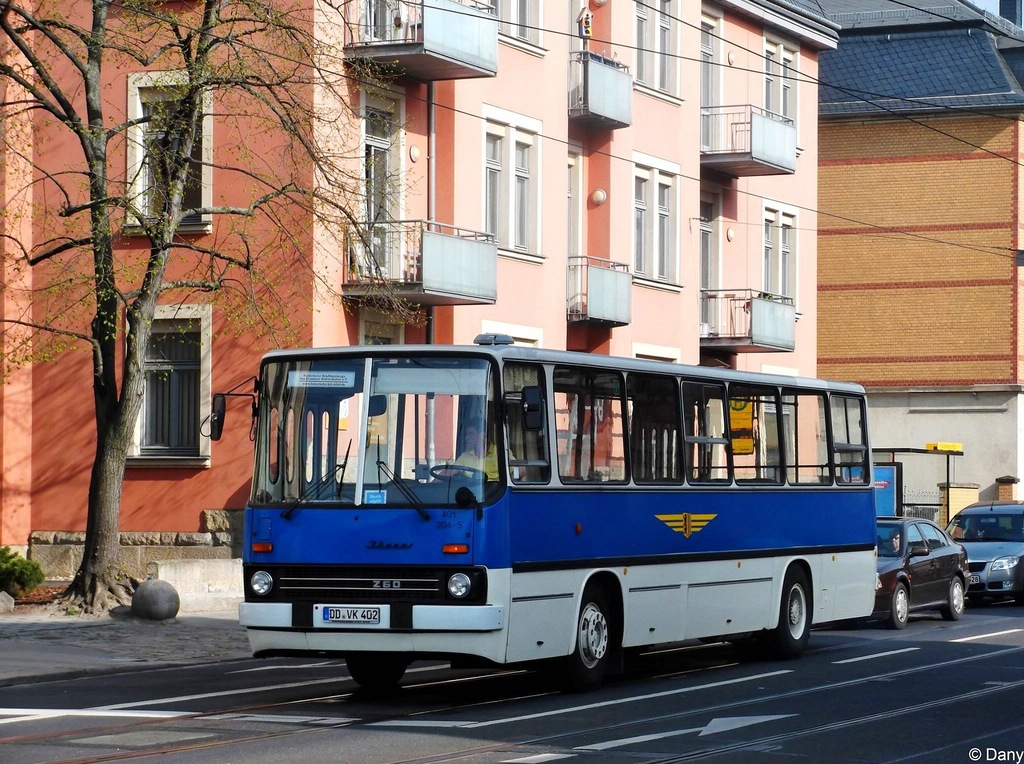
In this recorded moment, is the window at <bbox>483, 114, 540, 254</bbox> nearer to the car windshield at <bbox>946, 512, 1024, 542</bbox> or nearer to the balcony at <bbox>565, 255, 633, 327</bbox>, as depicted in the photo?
the balcony at <bbox>565, 255, 633, 327</bbox>

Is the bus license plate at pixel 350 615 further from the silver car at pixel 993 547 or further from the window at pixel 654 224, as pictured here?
the window at pixel 654 224

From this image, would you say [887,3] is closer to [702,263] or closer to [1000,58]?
[1000,58]

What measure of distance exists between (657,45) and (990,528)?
471 inches

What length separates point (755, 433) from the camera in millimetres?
18094

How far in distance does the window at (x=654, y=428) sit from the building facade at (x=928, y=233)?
34.0 m

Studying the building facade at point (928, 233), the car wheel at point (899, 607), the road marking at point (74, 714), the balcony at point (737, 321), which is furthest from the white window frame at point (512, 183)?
the building facade at point (928, 233)

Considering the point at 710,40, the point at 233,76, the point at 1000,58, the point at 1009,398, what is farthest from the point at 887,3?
the point at 233,76

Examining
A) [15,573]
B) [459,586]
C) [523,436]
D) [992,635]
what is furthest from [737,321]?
[459,586]

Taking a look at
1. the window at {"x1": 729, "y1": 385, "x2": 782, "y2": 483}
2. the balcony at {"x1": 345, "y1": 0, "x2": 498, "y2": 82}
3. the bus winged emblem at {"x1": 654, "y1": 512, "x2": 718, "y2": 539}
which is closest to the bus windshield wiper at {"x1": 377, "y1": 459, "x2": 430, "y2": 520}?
the bus winged emblem at {"x1": 654, "y1": 512, "x2": 718, "y2": 539}

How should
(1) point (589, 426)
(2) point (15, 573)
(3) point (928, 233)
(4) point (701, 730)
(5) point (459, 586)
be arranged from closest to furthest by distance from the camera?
1. (4) point (701, 730)
2. (5) point (459, 586)
3. (1) point (589, 426)
4. (2) point (15, 573)
5. (3) point (928, 233)

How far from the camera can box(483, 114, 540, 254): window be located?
30422mm

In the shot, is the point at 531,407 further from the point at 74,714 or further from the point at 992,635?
the point at 992,635

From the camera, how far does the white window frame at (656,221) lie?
3491 cm

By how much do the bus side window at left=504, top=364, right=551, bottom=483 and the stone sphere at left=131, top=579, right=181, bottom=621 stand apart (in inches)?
335
